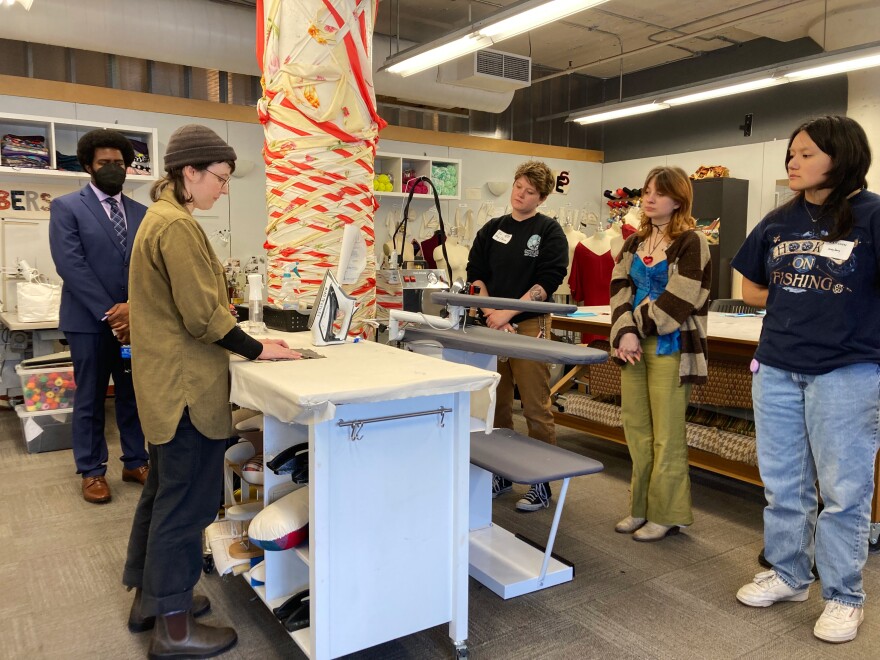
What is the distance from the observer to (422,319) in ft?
8.34

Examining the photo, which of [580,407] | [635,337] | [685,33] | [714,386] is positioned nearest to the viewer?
[635,337]

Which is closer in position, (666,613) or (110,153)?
(666,613)

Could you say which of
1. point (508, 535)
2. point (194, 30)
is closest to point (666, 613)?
point (508, 535)

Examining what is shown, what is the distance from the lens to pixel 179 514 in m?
1.87

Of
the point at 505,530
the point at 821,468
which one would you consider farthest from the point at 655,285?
the point at 505,530

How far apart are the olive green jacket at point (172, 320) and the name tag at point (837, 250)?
5.61 ft

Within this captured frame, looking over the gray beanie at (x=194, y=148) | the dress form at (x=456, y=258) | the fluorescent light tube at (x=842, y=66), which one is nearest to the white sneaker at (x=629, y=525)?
the gray beanie at (x=194, y=148)

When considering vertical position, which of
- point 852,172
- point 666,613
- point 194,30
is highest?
point 194,30

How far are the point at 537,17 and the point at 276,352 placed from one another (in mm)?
2833

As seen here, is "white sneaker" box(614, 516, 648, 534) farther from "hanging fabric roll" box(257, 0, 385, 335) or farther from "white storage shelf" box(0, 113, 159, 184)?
"white storage shelf" box(0, 113, 159, 184)

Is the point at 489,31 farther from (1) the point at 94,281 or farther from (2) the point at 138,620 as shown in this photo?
(2) the point at 138,620

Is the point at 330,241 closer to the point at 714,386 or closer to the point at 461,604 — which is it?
the point at 461,604

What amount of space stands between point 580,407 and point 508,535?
151 cm

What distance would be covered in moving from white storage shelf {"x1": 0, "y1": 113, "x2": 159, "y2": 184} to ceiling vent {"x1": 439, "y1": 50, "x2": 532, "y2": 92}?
A: 244cm
